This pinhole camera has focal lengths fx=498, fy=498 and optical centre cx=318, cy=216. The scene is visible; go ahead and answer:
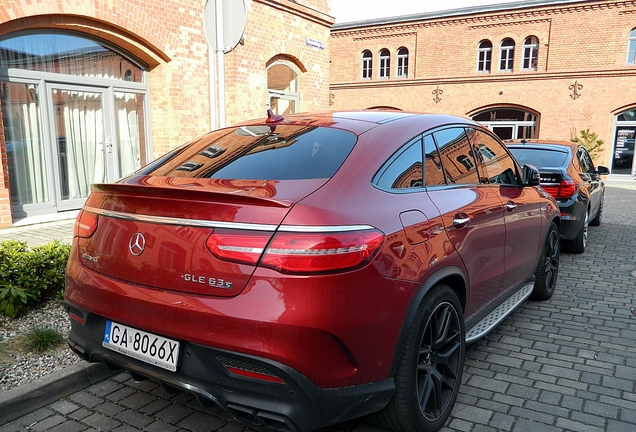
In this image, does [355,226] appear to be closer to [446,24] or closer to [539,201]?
[539,201]

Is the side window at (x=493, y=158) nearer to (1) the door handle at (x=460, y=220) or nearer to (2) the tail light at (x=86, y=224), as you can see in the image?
(1) the door handle at (x=460, y=220)

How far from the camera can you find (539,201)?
15.4 ft

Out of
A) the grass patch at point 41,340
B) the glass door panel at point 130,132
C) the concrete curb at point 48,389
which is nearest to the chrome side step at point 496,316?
the concrete curb at point 48,389

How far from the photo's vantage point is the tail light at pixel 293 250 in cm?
210

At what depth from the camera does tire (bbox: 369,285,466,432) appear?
2.52 meters

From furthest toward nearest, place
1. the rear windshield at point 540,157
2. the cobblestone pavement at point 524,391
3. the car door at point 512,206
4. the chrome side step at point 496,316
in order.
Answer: the rear windshield at point 540,157
the car door at point 512,206
the chrome side step at point 496,316
the cobblestone pavement at point 524,391

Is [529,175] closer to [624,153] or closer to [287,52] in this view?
[287,52]

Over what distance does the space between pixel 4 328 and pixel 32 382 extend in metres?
1.07

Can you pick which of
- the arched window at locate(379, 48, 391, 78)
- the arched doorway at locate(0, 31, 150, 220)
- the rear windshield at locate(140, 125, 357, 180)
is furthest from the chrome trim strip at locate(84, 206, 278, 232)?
the arched window at locate(379, 48, 391, 78)

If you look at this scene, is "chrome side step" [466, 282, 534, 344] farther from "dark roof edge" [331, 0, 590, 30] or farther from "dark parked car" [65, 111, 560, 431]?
"dark roof edge" [331, 0, 590, 30]

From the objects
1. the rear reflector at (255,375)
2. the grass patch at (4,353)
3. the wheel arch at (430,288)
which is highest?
the wheel arch at (430,288)

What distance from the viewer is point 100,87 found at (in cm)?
955

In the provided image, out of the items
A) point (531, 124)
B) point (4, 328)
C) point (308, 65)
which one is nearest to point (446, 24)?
point (531, 124)

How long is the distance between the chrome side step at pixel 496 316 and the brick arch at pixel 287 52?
919cm
